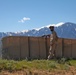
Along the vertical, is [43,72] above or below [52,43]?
below

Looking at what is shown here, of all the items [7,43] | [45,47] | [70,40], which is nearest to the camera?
[7,43]

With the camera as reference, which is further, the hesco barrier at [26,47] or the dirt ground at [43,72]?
the hesco barrier at [26,47]

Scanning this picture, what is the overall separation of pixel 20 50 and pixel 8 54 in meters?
0.87

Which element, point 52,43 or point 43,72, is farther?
point 52,43

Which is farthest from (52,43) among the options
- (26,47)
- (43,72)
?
(43,72)

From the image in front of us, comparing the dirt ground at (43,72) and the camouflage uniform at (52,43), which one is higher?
the camouflage uniform at (52,43)

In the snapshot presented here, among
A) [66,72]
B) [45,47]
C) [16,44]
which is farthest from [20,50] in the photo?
[66,72]

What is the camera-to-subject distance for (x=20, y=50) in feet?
74.4

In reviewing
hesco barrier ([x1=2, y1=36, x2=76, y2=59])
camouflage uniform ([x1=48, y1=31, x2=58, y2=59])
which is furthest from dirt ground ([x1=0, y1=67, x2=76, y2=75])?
hesco barrier ([x1=2, y1=36, x2=76, y2=59])

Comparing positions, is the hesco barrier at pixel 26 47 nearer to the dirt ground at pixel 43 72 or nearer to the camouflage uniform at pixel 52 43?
the camouflage uniform at pixel 52 43

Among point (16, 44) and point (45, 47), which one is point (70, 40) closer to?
point (45, 47)

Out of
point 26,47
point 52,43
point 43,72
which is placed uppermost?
point 52,43

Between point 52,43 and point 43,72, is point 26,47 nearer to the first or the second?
point 52,43

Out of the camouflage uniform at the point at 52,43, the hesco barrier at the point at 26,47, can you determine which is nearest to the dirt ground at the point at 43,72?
the camouflage uniform at the point at 52,43
